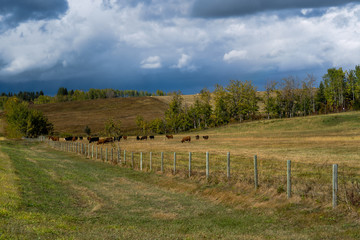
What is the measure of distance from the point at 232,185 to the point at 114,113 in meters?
174

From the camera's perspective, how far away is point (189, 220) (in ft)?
43.2

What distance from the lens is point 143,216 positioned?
45.8 ft

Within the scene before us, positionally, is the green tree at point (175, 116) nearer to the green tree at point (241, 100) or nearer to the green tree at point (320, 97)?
the green tree at point (241, 100)

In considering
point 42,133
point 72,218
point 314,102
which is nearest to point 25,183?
point 72,218

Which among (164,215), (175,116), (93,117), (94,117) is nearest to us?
(164,215)

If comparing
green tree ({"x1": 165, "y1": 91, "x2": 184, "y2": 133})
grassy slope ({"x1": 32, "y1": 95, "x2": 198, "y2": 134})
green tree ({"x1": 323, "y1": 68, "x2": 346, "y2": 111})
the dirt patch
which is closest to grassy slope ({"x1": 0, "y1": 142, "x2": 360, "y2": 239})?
the dirt patch

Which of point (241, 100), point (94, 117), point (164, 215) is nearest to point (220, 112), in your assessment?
point (241, 100)

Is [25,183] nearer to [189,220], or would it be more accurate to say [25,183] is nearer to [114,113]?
[189,220]

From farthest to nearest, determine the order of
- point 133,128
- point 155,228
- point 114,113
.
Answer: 1. point 114,113
2. point 133,128
3. point 155,228

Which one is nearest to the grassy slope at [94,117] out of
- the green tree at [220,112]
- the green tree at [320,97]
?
the green tree at [220,112]

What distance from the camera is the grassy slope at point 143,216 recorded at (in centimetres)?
1048

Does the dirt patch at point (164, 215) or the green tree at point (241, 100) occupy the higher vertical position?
the green tree at point (241, 100)

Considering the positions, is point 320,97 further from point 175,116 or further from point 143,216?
point 143,216

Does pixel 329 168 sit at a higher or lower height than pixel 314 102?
lower
